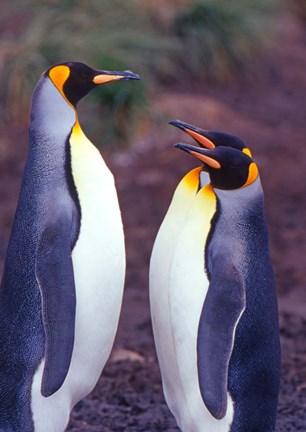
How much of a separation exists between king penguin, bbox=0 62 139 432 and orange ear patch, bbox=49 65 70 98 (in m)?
0.10

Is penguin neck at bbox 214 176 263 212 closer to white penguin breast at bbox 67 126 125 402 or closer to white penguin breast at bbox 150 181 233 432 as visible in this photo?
white penguin breast at bbox 150 181 233 432

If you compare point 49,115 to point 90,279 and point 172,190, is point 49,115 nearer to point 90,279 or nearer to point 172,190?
point 90,279

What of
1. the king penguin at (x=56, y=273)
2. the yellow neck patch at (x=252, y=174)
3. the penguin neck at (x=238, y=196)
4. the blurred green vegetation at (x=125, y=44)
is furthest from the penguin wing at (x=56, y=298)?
the blurred green vegetation at (x=125, y=44)

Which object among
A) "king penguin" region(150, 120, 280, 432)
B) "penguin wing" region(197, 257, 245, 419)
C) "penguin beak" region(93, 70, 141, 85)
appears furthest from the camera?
"penguin beak" region(93, 70, 141, 85)

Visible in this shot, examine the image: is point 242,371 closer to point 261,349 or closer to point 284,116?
point 261,349

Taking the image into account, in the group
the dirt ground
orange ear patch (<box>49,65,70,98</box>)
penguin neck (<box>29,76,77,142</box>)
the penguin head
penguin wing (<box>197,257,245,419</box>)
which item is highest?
orange ear patch (<box>49,65,70,98</box>)

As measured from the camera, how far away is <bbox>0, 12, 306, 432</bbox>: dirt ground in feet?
18.5

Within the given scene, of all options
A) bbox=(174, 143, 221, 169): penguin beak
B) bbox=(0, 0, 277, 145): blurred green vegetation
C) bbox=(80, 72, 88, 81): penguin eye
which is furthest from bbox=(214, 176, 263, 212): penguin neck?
bbox=(0, 0, 277, 145): blurred green vegetation

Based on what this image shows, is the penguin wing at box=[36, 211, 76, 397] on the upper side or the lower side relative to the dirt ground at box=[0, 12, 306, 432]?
upper

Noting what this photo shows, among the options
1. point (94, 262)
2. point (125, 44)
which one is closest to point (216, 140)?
point (94, 262)

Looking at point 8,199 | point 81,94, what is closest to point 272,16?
point 8,199

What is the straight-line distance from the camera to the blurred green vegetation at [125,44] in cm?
1105

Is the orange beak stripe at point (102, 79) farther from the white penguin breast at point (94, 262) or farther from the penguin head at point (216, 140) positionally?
the penguin head at point (216, 140)

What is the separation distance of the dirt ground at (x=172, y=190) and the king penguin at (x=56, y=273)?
0.76 m
